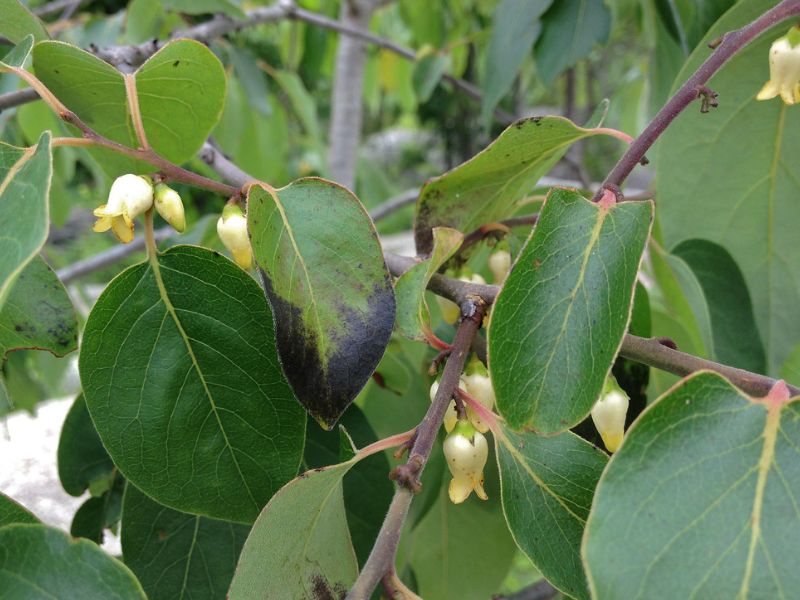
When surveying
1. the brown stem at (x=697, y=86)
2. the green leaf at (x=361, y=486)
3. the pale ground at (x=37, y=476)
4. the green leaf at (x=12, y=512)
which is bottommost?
the pale ground at (x=37, y=476)

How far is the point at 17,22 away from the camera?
21.9 inches

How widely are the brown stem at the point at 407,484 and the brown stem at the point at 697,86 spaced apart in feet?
0.38

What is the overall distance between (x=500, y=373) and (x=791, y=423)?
0.40 feet

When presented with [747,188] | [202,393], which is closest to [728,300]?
[747,188]

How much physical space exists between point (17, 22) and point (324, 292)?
0.33 meters

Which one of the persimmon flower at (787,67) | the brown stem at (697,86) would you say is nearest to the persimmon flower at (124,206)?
the brown stem at (697,86)

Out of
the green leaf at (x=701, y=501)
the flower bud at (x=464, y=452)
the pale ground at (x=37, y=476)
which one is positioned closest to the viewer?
the green leaf at (x=701, y=501)

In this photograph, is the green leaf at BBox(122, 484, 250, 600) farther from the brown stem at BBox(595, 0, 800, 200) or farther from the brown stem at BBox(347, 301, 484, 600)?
the brown stem at BBox(595, 0, 800, 200)

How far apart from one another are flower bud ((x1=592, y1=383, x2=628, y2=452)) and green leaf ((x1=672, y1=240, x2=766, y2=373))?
0.23 meters

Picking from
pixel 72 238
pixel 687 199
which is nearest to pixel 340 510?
pixel 687 199

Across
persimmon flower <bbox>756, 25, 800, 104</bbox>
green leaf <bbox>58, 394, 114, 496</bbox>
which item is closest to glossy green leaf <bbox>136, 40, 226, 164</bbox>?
green leaf <bbox>58, 394, 114, 496</bbox>

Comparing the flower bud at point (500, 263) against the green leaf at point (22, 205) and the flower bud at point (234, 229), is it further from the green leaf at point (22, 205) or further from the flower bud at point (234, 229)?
the green leaf at point (22, 205)

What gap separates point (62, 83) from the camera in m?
0.50

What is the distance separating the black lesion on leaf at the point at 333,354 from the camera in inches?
15.4
